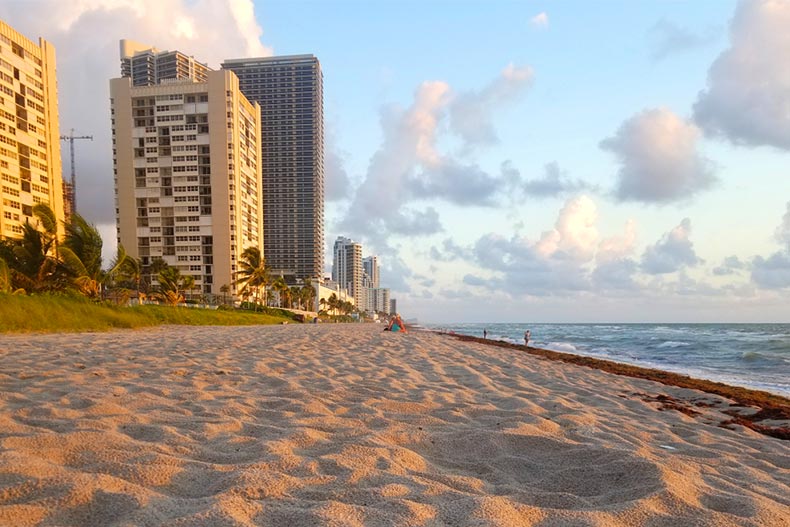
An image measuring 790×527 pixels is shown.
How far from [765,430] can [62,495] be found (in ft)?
19.1

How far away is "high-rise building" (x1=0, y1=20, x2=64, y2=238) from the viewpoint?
55.7 metres

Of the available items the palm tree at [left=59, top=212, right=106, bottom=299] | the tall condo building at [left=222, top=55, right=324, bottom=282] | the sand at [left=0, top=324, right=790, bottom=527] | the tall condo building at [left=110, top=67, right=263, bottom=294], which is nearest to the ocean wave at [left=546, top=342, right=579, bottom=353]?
the sand at [left=0, top=324, right=790, bottom=527]

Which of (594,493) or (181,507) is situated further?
(594,493)

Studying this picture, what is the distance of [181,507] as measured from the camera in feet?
6.20

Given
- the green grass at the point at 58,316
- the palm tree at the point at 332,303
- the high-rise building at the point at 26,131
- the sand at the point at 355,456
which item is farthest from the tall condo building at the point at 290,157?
the sand at the point at 355,456

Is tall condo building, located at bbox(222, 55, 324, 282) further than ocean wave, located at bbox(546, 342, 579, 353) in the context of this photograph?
Yes

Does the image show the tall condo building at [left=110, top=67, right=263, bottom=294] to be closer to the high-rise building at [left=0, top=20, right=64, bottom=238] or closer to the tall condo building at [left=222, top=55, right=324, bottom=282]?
the high-rise building at [left=0, top=20, right=64, bottom=238]

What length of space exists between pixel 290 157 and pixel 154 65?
131ft

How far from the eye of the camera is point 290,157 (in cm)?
12950

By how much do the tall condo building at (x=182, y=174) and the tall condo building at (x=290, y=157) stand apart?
46991 mm

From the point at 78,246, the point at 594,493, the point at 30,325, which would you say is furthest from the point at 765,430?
the point at 78,246

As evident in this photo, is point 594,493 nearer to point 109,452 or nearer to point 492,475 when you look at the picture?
point 492,475

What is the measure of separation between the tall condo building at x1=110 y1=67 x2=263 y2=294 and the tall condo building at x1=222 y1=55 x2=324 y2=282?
154 ft

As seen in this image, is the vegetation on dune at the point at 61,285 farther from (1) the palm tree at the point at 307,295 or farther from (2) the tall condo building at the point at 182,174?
(1) the palm tree at the point at 307,295
